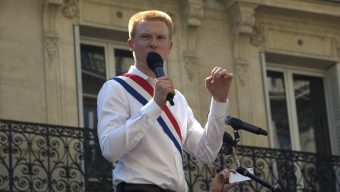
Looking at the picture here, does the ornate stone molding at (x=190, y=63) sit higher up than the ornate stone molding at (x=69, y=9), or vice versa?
the ornate stone molding at (x=69, y=9)

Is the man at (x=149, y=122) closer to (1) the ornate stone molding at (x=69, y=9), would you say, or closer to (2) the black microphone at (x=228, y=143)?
(2) the black microphone at (x=228, y=143)

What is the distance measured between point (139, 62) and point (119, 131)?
53cm

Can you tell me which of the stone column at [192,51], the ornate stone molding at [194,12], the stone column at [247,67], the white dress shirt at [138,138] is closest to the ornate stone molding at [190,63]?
the stone column at [192,51]

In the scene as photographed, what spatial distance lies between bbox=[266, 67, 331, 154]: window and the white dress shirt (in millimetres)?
9579

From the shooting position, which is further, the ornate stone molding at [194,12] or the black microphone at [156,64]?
the ornate stone molding at [194,12]

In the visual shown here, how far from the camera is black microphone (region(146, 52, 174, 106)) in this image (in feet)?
20.4

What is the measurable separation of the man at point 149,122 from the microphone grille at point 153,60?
0.19 ft

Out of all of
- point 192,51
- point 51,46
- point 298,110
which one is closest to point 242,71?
point 192,51

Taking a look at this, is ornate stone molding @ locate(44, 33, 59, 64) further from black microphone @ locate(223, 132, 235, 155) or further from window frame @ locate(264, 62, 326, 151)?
black microphone @ locate(223, 132, 235, 155)

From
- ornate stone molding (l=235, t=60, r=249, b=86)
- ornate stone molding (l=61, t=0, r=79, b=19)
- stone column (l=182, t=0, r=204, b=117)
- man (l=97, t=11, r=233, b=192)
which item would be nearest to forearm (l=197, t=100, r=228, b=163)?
man (l=97, t=11, r=233, b=192)

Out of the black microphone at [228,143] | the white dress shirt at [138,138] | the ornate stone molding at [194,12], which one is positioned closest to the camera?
the white dress shirt at [138,138]

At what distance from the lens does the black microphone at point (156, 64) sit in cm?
623

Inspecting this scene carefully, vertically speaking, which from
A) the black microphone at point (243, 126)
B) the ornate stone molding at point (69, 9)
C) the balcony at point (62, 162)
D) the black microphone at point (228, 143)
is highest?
the ornate stone molding at point (69, 9)

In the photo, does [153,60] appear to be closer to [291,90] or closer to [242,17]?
[242,17]
